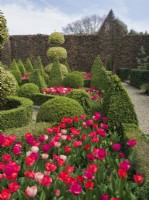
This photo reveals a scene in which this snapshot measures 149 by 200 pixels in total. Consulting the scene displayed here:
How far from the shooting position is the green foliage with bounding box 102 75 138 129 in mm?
6602

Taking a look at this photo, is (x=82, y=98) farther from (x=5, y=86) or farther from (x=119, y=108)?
(x=119, y=108)

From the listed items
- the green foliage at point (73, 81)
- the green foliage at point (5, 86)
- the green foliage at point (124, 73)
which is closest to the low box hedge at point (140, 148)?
the green foliage at point (5, 86)

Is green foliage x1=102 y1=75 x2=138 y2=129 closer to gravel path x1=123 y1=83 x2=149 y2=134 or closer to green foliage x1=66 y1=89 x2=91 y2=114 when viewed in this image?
gravel path x1=123 y1=83 x2=149 y2=134

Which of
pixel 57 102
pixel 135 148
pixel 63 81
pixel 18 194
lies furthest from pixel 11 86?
pixel 63 81

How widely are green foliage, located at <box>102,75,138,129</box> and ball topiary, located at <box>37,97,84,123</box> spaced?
2.48ft

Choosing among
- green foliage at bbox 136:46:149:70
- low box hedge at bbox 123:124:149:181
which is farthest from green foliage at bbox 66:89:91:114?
green foliage at bbox 136:46:149:70

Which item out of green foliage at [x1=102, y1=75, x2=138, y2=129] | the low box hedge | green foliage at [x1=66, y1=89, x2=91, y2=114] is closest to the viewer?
the low box hedge

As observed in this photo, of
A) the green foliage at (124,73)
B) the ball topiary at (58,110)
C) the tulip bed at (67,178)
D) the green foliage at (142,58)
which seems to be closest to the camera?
the tulip bed at (67,178)

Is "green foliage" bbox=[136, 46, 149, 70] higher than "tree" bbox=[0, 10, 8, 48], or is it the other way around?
"tree" bbox=[0, 10, 8, 48]

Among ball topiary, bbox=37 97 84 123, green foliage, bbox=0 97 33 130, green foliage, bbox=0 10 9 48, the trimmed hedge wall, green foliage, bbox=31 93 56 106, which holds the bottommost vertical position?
the trimmed hedge wall

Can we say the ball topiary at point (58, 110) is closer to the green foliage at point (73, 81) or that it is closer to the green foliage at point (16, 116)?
the green foliage at point (16, 116)

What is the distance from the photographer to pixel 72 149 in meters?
5.36

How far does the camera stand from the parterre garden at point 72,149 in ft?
11.7

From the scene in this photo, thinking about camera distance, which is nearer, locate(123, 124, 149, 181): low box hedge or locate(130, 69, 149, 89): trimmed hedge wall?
locate(123, 124, 149, 181): low box hedge
